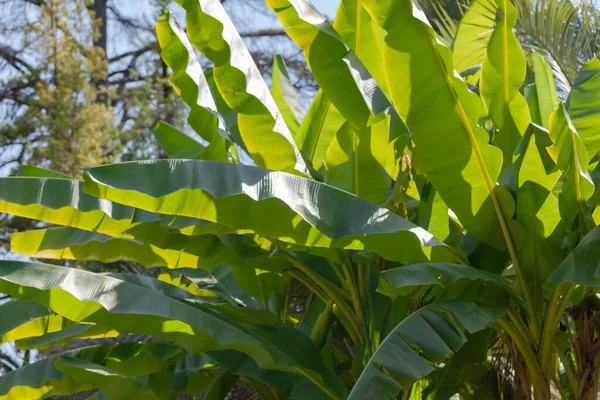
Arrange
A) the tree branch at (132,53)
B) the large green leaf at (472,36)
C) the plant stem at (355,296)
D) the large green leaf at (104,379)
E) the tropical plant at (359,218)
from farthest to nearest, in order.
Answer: the tree branch at (132,53)
the large green leaf at (472,36)
the plant stem at (355,296)
the large green leaf at (104,379)
the tropical plant at (359,218)

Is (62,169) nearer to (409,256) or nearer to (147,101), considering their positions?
(147,101)

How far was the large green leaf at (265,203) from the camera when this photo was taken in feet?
9.67

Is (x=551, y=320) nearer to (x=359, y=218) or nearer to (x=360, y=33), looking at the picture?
(x=359, y=218)

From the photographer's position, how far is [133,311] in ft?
10.9

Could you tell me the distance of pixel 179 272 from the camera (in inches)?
226


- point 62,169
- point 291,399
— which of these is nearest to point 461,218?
point 291,399

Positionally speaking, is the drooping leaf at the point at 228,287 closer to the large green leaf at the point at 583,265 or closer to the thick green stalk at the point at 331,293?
the thick green stalk at the point at 331,293

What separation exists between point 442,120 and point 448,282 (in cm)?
72

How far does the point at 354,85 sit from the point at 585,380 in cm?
185

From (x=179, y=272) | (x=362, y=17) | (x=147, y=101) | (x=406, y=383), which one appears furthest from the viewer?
(x=147, y=101)

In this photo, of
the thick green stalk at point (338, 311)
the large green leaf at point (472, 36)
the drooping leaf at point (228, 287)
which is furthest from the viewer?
the drooping leaf at point (228, 287)

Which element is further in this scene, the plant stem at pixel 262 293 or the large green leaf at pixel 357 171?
the plant stem at pixel 262 293

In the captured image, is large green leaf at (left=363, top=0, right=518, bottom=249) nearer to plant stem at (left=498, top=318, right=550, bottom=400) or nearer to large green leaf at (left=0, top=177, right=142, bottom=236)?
plant stem at (left=498, top=318, right=550, bottom=400)

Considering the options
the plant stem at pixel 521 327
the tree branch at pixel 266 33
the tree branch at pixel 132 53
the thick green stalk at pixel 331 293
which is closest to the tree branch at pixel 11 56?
the tree branch at pixel 132 53
